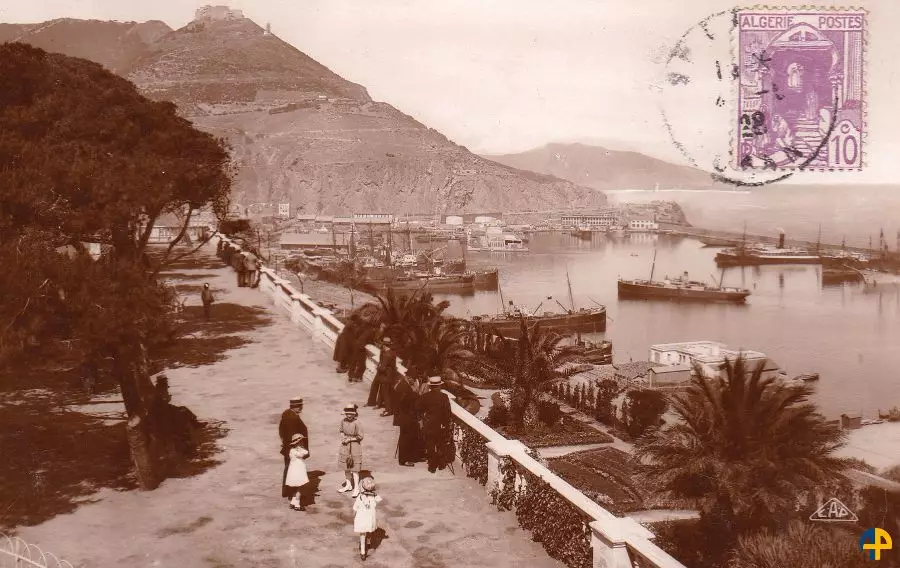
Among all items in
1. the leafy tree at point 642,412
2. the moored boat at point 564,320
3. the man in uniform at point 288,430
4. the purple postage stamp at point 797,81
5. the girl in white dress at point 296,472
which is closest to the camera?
the girl in white dress at point 296,472

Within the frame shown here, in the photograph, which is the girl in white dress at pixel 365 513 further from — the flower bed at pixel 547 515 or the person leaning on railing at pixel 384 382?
the person leaning on railing at pixel 384 382

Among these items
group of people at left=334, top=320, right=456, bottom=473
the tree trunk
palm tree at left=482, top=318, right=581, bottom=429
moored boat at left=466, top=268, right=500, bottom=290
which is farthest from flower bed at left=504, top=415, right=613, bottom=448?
Answer: moored boat at left=466, top=268, right=500, bottom=290

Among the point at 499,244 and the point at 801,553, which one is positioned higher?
the point at 801,553

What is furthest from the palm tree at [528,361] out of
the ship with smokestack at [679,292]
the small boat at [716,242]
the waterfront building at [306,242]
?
the small boat at [716,242]

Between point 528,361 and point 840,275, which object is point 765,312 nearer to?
point 840,275

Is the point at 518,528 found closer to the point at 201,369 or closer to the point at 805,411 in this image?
the point at 805,411

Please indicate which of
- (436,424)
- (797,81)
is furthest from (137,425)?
(797,81)
